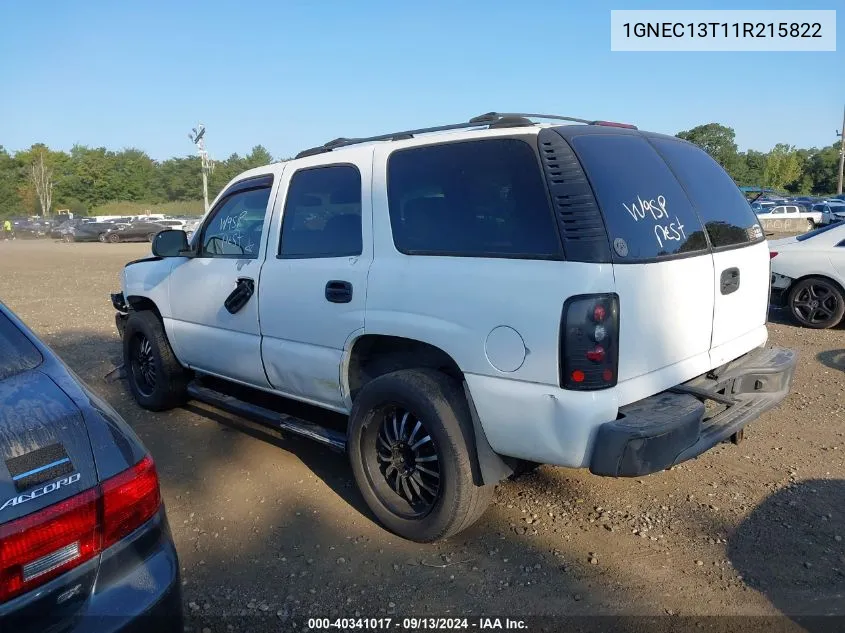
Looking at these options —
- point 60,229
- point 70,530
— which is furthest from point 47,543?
point 60,229

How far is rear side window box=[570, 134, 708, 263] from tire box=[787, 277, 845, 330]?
569 centimetres

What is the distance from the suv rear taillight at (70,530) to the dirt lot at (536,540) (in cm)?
111

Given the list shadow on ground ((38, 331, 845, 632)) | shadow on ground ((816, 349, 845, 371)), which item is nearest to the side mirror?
shadow on ground ((38, 331, 845, 632))

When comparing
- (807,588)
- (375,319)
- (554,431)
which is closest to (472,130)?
(375,319)

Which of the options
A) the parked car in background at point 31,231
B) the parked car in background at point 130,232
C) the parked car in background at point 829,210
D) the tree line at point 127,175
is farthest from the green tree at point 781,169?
the parked car in background at point 31,231

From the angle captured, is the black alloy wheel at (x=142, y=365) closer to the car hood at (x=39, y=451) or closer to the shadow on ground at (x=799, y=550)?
the car hood at (x=39, y=451)

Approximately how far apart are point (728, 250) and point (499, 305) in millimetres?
1379

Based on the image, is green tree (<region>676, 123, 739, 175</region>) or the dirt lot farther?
green tree (<region>676, 123, 739, 175</region>)

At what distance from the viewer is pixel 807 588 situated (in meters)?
2.88

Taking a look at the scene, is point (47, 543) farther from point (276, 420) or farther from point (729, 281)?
point (729, 281)

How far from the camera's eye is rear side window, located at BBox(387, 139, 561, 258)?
2898mm

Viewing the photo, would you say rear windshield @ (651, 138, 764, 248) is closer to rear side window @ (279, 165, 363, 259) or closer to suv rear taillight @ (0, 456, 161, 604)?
rear side window @ (279, 165, 363, 259)

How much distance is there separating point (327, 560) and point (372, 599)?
394mm

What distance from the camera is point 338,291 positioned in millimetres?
3557
